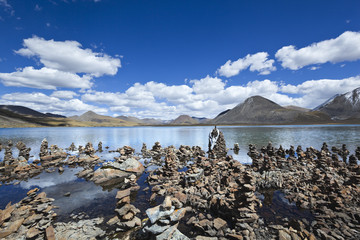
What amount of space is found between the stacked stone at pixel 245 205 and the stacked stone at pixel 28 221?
1471cm

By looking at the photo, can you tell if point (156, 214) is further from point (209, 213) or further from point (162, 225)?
point (209, 213)

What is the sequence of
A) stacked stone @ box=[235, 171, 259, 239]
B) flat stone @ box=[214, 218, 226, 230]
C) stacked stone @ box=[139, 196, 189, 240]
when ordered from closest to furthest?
1. stacked stone @ box=[139, 196, 189, 240]
2. flat stone @ box=[214, 218, 226, 230]
3. stacked stone @ box=[235, 171, 259, 239]

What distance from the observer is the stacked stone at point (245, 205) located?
1313 centimetres

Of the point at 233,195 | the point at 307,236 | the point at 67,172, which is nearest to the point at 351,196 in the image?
the point at 307,236

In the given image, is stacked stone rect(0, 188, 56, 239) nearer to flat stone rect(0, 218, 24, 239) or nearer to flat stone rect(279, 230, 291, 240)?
flat stone rect(0, 218, 24, 239)

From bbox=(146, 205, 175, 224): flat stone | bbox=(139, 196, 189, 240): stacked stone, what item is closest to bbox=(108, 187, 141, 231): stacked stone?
bbox=(139, 196, 189, 240): stacked stone

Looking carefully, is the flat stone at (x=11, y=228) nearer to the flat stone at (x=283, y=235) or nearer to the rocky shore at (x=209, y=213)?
the rocky shore at (x=209, y=213)

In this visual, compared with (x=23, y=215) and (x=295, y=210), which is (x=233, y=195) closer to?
(x=295, y=210)

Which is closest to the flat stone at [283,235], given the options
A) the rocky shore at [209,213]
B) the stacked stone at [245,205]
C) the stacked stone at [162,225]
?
the rocky shore at [209,213]

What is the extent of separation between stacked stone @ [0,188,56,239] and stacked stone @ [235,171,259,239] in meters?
14.7

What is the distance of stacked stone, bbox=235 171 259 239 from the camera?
13.1 m

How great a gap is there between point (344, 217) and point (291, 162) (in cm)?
1894

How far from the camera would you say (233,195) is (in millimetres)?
16422

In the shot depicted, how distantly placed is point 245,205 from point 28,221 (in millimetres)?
19167
